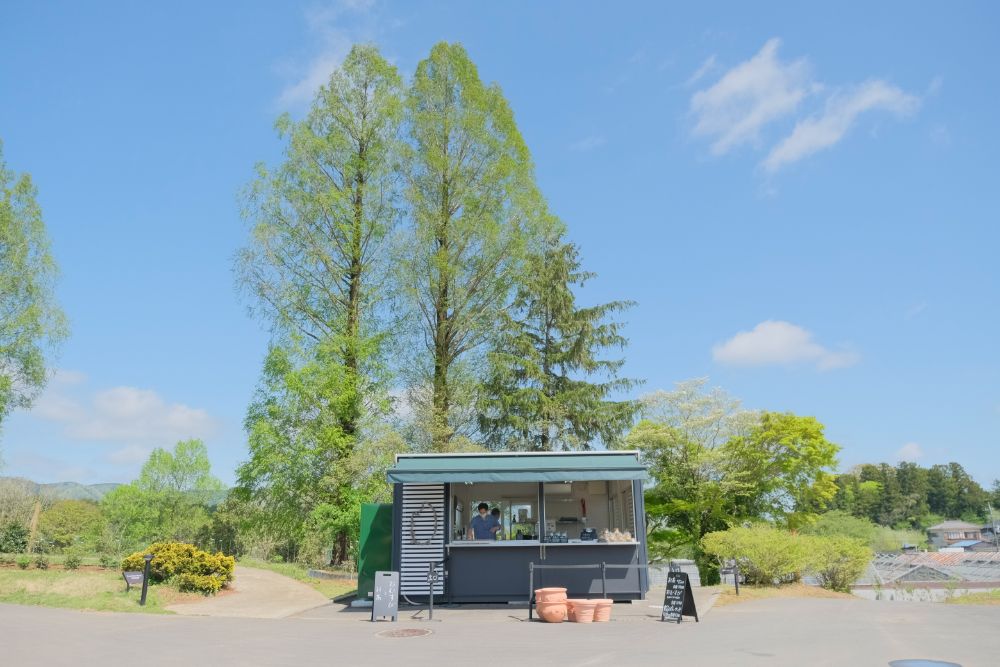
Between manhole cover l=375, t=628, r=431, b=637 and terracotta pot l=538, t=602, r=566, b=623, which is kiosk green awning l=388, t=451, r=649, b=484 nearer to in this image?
terracotta pot l=538, t=602, r=566, b=623

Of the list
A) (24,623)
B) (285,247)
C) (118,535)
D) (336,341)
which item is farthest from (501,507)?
(118,535)

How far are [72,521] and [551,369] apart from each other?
1261 inches

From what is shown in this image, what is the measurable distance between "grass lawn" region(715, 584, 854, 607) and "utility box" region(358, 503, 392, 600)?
695cm

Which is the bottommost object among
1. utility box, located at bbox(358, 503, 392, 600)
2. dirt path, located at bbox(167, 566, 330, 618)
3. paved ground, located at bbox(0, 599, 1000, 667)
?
dirt path, located at bbox(167, 566, 330, 618)

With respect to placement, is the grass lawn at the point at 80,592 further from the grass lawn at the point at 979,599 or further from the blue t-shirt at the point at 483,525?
the grass lawn at the point at 979,599

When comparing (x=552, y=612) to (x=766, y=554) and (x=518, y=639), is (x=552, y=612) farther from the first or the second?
(x=766, y=554)

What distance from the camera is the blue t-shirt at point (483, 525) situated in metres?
13.9

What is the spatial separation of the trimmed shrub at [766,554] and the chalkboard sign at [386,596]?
27.4 ft

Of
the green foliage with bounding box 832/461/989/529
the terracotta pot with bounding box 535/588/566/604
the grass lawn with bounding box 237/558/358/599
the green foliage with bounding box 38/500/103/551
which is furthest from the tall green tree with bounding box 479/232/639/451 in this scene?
the green foliage with bounding box 832/461/989/529

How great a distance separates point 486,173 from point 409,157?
9.26ft

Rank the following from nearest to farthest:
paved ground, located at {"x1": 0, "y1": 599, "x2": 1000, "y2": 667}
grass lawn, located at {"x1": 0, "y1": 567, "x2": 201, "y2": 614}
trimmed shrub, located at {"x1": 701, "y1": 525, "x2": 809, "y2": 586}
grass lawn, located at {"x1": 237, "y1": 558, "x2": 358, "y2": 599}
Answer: paved ground, located at {"x1": 0, "y1": 599, "x2": 1000, "y2": 667} < grass lawn, located at {"x1": 0, "y1": 567, "x2": 201, "y2": 614} < trimmed shrub, located at {"x1": 701, "y1": 525, "x2": 809, "y2": 586} < grass lawn, located at {"x1": 237, "y1": 558, "x2": 358, "y2": 599}

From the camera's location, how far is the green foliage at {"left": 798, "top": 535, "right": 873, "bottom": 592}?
1617cm

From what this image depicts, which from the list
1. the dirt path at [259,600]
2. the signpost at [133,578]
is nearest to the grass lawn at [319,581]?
the dirt path at [259,600]

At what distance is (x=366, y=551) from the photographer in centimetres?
1480
